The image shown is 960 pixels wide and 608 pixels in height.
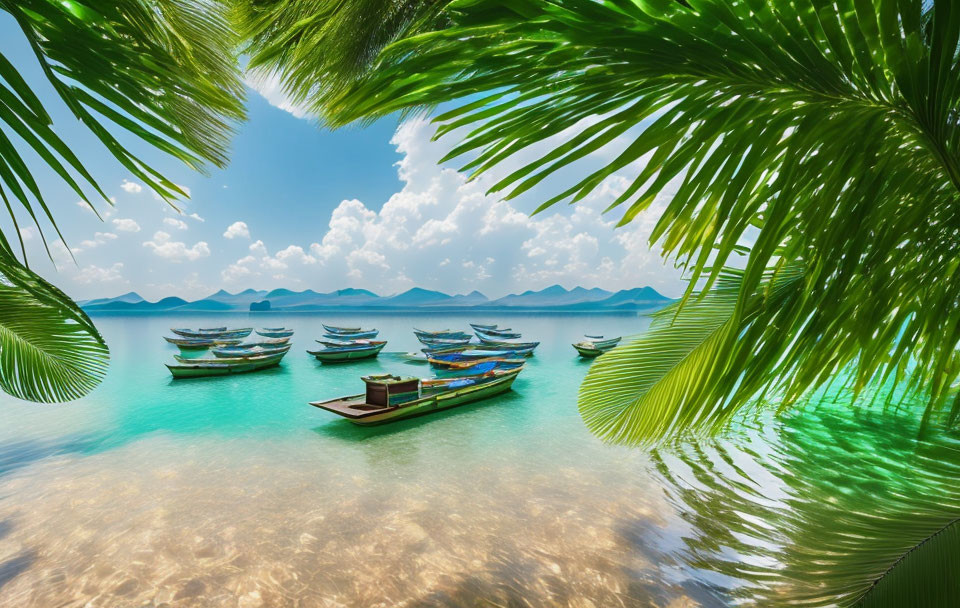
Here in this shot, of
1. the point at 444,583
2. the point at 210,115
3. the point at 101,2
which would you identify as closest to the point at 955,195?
the point at 101,2

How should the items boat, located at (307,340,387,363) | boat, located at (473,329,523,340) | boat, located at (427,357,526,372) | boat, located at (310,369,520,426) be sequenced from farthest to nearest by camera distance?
boat, located at (473,329,523,340), boat, located at (307,340,387,363), boat, located at (427,357,526,372), boat, located at (310,369,520,426)

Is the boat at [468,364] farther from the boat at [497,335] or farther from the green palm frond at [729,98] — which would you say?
the green palm frond at [729,98]

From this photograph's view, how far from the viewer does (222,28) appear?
7.81 ft

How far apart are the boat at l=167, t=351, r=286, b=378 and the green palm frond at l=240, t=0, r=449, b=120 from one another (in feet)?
43.9

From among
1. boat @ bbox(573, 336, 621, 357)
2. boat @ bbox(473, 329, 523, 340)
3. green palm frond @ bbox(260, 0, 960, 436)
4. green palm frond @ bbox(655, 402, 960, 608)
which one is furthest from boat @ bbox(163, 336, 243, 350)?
green palm frond @ bbox(260, 0, 960, 436)

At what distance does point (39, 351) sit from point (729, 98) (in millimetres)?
3168

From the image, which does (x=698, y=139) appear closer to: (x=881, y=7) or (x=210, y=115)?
(x=881, y=7)

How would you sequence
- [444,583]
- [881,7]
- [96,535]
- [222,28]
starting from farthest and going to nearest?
[96,535] → [444,583] → [222,28] → [881,7]

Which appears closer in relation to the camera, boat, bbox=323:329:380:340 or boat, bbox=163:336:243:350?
boat, bbox=163:336:243:350

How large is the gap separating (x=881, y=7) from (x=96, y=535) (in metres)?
6.80

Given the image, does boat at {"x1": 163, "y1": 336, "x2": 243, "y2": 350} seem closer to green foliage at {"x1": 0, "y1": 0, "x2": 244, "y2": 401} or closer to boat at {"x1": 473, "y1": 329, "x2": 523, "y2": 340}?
boat at {"x1": 473, "y1": 329, "x2": 523, "y2": 340}

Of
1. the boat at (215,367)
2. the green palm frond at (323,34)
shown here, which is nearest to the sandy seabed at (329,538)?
the green palm frond at (323,34)

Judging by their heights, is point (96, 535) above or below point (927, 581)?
below

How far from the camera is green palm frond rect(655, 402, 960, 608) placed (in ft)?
3.01
